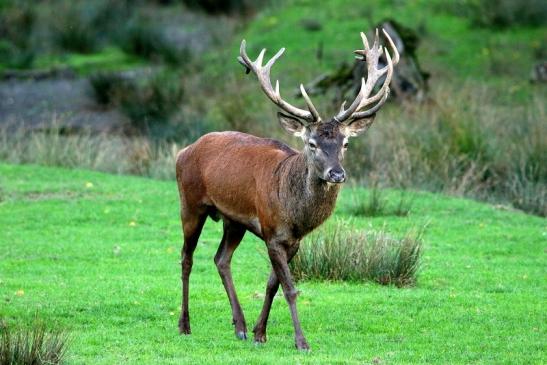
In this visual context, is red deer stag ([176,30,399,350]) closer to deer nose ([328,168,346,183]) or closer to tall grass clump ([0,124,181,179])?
deer nose ([328,168,346,183])

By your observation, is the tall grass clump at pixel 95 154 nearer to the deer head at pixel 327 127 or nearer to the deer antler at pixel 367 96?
the deer antler at pixel 367 96

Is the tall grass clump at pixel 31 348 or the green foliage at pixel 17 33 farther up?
the tall grass clump at pixel 31 348

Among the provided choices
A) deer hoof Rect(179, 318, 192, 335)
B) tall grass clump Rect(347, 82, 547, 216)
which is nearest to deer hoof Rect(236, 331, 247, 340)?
deer hoof Rect(179, 318, 192, 335)

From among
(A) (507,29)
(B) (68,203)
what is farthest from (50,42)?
(B) (68,203)

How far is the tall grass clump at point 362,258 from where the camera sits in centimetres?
1317

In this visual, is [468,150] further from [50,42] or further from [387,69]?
[50,42]

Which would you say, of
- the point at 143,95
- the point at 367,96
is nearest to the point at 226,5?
the point at 143,95

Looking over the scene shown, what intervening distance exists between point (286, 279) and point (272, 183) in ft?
2.90

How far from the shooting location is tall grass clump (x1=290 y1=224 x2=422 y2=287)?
13.2 m

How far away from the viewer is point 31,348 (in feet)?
29.5

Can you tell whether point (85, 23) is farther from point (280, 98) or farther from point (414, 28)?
point (280, 98)

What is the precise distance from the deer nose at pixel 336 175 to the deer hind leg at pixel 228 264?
1428mm

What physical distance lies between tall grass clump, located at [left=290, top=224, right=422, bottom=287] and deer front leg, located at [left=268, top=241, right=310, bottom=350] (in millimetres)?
2974

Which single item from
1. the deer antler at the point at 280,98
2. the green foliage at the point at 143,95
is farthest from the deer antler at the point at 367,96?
the green foliage at the point at 143,95
